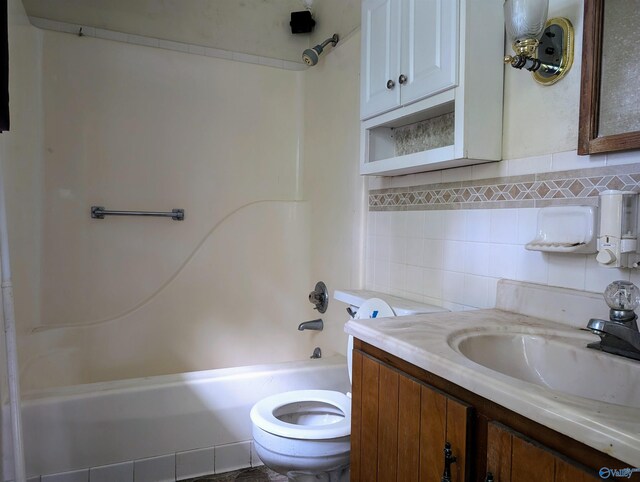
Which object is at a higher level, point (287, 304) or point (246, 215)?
point (246, 215)

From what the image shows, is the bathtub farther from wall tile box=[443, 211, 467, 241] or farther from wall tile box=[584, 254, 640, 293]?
wall tile box=[584, 254, 640, 293]

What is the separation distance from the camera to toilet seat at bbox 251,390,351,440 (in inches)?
49.2

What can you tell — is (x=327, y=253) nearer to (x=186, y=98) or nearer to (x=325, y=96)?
(x=325, y=96)

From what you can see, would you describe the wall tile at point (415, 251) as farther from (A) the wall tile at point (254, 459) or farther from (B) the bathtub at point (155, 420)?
(A) the wall tile at point (254, 459)

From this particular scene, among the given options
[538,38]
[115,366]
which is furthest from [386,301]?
[115,366]

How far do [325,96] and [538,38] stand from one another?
1491 mm

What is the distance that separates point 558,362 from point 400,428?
363 mm

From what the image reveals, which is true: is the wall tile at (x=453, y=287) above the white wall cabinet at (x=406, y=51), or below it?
below

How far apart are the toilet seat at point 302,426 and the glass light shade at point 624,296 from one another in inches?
31.0

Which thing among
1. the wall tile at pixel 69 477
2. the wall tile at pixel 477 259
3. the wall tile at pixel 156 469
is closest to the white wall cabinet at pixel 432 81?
the wall tile at pixel 477 259

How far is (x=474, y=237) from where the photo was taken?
1354 mm

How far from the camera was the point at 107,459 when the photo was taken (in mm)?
1548

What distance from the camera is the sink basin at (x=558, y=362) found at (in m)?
0.78

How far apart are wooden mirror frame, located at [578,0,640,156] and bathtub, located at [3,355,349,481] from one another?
132 cm
